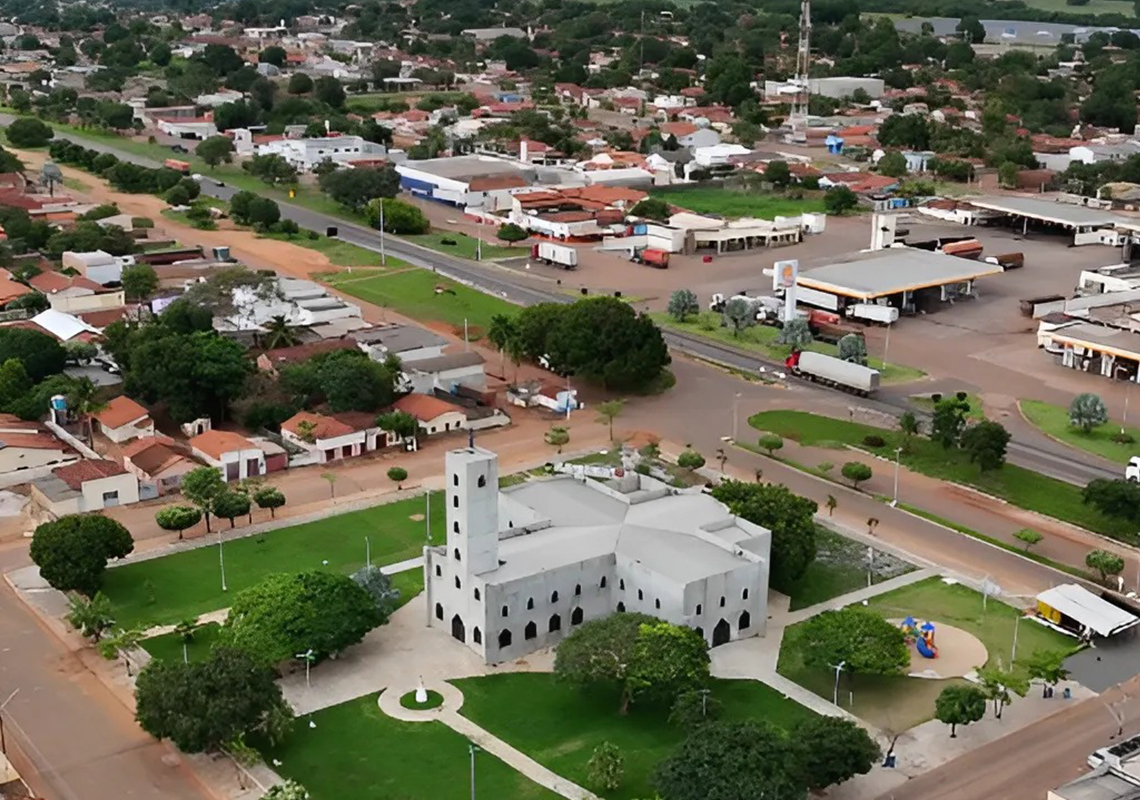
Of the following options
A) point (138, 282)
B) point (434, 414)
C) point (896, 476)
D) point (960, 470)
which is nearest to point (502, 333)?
point (434, 414)

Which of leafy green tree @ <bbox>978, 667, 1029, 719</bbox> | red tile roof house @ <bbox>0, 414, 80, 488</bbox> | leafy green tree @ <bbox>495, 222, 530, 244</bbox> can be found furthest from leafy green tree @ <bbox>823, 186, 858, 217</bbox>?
leafy green tree @ <bbox>978, 667, 1029, 719</bbox>

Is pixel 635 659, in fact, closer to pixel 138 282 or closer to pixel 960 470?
pixel 960 470

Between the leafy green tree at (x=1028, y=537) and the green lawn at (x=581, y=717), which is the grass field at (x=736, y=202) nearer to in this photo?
the leafy green tree at (x=1028, y=537)

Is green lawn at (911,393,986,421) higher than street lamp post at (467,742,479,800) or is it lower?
lower

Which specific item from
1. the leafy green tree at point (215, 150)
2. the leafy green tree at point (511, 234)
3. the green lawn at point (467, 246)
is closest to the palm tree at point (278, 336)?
the green lawn at point (467, 246)

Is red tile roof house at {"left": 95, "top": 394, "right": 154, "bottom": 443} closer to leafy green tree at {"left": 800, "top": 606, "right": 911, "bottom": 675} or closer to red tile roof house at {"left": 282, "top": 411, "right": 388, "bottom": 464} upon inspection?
red tile roof house at {"left": 282, "top": 411, "right": 388, "bottom": 464}

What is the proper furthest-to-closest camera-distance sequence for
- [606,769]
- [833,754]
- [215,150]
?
1. [215,150]
2. [606,769]
3. [833,754]

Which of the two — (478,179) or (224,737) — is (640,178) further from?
(224,737)
